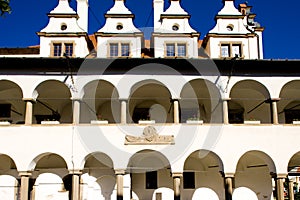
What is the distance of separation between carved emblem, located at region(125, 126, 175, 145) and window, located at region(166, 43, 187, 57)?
16.8 ft

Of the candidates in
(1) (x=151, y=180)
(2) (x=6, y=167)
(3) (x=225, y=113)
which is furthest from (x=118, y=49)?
(2) (x=6, y=167)

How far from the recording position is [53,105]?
86.7 feet

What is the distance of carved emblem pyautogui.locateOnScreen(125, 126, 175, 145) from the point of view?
74.1 ft

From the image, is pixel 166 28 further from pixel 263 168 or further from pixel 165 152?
pixel 263 168

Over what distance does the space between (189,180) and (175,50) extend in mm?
7828

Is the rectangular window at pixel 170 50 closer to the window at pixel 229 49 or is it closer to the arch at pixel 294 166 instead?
the window at pixel 229 49

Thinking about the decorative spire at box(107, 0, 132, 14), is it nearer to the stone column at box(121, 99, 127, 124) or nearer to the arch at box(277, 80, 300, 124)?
the stone column at box(121, 99, 127, 124)

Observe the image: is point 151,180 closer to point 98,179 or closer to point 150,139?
point 98,179

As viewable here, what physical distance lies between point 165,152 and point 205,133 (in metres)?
2.35

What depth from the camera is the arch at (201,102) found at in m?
24.9

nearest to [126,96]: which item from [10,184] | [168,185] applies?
[168,185]

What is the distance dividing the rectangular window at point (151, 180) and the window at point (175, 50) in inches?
282

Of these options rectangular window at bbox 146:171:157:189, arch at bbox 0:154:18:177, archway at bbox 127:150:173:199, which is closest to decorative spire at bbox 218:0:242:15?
archway at bbox 127:150:173:199

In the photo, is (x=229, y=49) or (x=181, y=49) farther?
(x=229, y=49)
